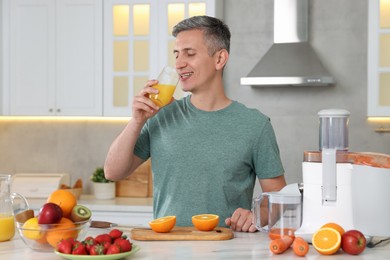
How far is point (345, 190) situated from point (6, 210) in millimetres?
1093

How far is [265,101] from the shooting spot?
189 inches

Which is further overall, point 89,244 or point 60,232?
point 60,232

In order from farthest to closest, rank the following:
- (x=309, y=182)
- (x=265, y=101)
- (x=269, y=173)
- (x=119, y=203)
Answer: (x=265, y=101) < (x=119, y=203) < (x=269, y=173) < (x=309, y=182)

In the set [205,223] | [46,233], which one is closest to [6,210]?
[46,233]

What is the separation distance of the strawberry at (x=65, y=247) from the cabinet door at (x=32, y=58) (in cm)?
301

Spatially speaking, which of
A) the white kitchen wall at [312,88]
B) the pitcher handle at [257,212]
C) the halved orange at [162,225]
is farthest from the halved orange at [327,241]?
the white kitchen wall at [312,88]

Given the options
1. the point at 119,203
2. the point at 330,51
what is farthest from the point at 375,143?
the point at 119,203

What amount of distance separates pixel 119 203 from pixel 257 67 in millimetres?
1317

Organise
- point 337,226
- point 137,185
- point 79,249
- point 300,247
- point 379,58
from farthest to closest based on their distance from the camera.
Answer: point 137,185 → point 379,58 → point 337,226 → point 300,247 → point 79,249

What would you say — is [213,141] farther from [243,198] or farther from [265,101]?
[265,101]

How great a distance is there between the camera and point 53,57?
4.73 metres

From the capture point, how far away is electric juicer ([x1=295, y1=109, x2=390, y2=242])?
6.85 ft

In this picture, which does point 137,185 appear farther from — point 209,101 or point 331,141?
point 331,141

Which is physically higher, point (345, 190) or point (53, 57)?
point (53, 57)
